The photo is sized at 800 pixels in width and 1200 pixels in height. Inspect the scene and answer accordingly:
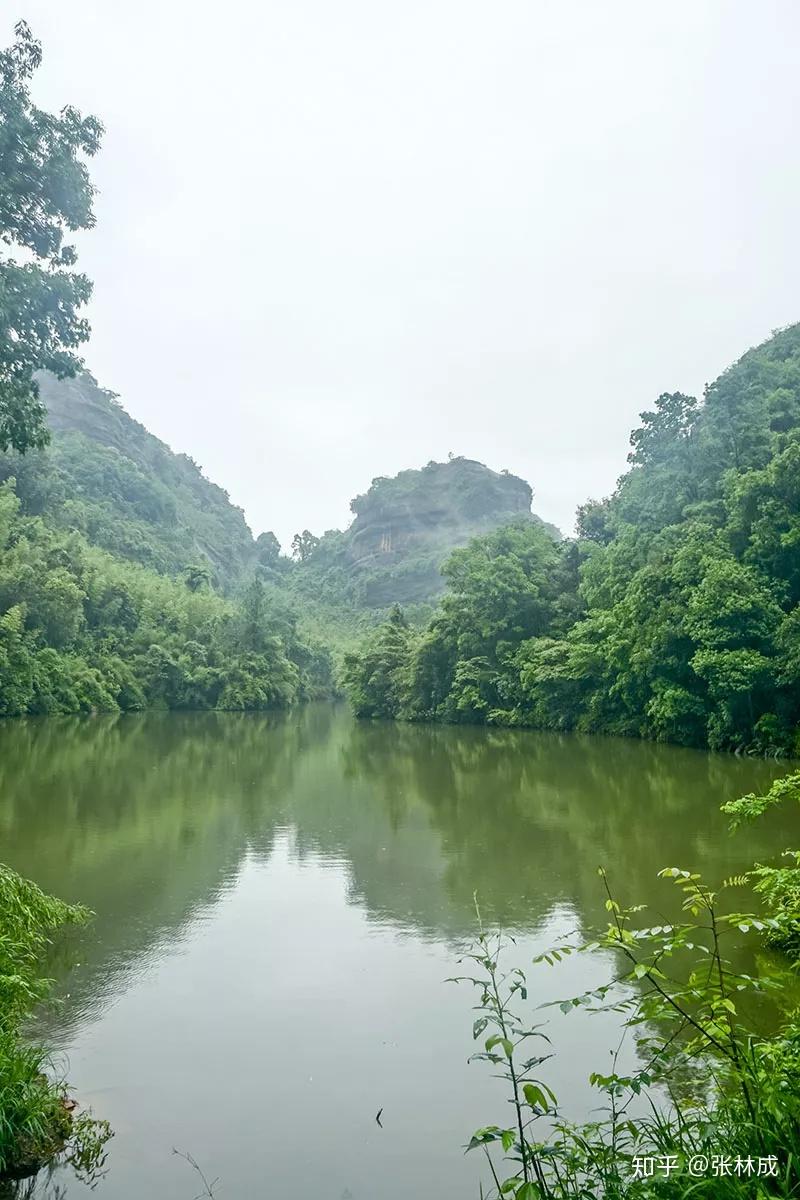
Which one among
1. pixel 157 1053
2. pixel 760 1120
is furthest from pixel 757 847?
pixel 760 1120

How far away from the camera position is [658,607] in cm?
1841

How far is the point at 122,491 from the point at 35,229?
181 feet

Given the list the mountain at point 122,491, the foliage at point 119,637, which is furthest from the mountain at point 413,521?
the foliage at point 119,637

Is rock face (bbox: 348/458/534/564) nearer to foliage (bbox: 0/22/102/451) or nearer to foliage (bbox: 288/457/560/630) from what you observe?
foliage (bbox: 288/457/560/630)

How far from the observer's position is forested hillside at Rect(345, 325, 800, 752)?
16297 mm

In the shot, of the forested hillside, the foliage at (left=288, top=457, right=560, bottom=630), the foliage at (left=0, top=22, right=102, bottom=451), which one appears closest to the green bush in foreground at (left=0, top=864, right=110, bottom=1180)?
the foliage at (left=0, top=22, right=102, bottom=451)

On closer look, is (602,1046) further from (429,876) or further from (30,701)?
(30,701)

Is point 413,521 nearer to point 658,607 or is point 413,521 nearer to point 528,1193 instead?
point 658,607

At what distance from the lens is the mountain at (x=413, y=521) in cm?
8300

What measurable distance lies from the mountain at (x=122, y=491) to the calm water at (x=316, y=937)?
30.0 metres

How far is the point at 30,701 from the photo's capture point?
1121 inches

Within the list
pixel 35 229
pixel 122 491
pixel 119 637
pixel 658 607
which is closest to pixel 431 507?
pixel 122 491

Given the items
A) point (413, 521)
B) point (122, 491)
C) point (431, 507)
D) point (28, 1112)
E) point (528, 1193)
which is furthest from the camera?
point (431, 507)

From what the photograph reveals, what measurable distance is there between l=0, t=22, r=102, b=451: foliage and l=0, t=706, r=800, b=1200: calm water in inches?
198
